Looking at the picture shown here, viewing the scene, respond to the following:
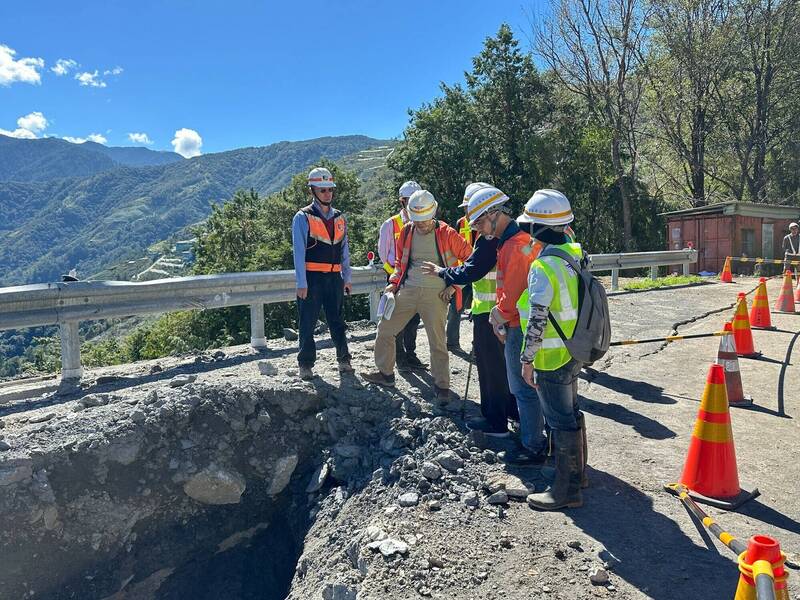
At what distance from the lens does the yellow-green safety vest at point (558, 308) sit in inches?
143

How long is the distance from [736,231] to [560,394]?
1964cm

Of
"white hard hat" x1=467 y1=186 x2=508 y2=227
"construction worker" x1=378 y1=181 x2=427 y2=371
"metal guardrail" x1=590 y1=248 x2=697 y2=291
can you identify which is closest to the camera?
"white hard hat" x1=467 y1=186 x2=508 y2=227

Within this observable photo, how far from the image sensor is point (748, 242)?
802 inches

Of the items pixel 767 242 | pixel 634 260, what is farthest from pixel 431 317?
pixel 767 242

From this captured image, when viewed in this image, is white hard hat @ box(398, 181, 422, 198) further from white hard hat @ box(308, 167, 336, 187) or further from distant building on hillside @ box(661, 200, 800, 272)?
distant building on hillside @ box(661, 200, 800, 272)

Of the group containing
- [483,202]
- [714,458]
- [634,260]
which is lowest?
[714,458]

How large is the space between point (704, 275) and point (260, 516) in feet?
56.8

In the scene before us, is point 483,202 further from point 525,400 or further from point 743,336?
point 743,336

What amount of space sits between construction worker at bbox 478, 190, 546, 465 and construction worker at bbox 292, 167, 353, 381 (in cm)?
183

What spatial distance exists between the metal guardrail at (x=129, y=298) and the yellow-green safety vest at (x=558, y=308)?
4340mm

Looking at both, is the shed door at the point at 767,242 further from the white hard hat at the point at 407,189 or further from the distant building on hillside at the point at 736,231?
the white hard hat at the point at 407,189

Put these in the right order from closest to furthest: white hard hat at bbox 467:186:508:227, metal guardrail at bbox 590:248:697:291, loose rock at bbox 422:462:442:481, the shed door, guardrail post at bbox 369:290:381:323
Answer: loose rock at bbox 422:462:442:481
white hard hat at bbox 467:186:508:227
guardrail post at bbox 369:290:381:323
metal guardrail at bbox 590:248:697:291
the shed door

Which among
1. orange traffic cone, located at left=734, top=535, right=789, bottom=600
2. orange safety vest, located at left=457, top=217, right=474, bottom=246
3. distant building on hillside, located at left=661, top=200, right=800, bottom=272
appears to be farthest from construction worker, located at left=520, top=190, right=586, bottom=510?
distant building on hillside, located at left=661, top=200, right=800, bottom=272

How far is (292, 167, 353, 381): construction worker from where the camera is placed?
5613 millimetres
